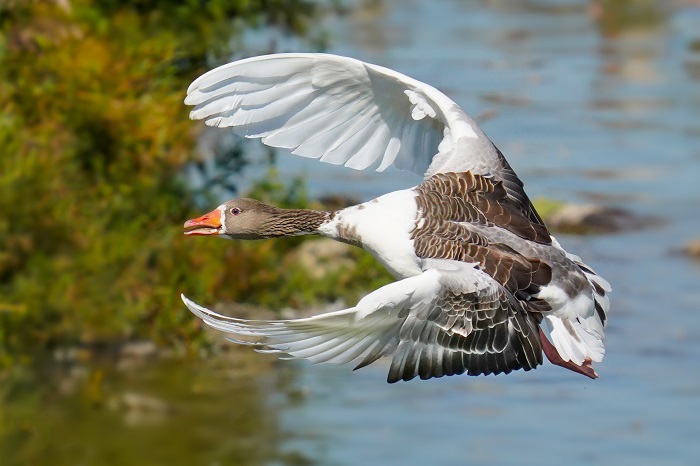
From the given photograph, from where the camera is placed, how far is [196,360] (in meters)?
12.8

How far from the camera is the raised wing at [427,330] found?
6336 millimetres

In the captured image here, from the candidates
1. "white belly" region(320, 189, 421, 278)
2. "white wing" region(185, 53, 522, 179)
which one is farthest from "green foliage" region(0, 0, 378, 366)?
"white belly" region(320, 189, 421, 278)

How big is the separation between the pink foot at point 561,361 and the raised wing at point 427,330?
0.15 meters

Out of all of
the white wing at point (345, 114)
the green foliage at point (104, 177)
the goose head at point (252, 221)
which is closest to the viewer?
the white wing at point (345, 114)

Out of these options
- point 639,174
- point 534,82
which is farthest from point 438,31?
point 639,174

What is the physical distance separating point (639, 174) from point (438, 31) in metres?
8.74

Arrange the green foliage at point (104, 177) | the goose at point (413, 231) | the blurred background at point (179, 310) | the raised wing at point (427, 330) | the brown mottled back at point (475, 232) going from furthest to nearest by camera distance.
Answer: the blurred background at point (179, 310) < the green foliage at point (104, 177) < the brown mottled back at point (475, 232) < the goose at point (413, 231) < the raised wing at point (427, 330)

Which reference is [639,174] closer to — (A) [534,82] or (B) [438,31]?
(A) [534,82]

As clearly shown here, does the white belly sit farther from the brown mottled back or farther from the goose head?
the goose head

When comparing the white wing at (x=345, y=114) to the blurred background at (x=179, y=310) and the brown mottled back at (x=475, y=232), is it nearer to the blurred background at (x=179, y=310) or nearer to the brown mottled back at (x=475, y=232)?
the brown mottled back at (x=475, y=232)

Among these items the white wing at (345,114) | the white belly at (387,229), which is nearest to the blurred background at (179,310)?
the white wing at (345,114)

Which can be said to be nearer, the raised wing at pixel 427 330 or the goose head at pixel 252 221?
the raised wing at pixel 427 330

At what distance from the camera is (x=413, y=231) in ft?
23.0

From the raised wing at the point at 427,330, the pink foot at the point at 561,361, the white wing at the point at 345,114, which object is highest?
the white wing at the point at 345,114
